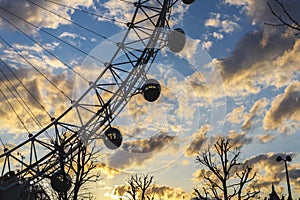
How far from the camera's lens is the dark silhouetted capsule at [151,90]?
669 inches

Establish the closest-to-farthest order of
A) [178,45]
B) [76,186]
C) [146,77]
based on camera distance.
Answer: [178,45]
[146,77]
[76,186]

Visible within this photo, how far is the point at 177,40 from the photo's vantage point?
1741 centimetres

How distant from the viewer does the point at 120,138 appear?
17.6m

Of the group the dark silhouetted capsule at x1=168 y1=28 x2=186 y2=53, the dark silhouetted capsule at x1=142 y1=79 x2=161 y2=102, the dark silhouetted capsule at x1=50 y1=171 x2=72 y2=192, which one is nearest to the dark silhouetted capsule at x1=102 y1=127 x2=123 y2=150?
the dark silhouetted capsule at x1=142 y1=79 x2=161 y2=102

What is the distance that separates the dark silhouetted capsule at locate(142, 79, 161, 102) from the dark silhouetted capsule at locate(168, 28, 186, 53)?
6.05 feet

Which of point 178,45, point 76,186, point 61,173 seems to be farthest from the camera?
point 76,186

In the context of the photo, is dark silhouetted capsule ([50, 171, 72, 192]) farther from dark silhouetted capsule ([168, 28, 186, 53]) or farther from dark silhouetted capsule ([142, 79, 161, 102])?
dark silhouetted capsule ([168, 28, 186, 53])

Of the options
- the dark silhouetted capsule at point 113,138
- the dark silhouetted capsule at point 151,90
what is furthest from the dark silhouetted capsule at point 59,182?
the dark silhouetted capsule at point 151,90

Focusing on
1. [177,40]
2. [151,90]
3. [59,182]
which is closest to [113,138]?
[151,90]

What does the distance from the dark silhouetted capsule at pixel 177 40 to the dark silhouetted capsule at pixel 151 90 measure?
1.84 meters

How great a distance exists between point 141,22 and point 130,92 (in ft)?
11.8

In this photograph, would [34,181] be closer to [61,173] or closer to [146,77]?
[61,173]

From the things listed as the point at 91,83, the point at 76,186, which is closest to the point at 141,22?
the point at 91,83

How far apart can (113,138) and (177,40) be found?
5571 mm
